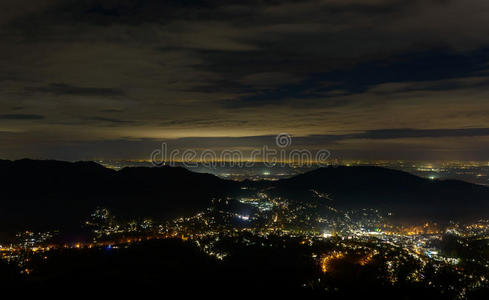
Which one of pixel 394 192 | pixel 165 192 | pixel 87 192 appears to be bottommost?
pixel 394 192

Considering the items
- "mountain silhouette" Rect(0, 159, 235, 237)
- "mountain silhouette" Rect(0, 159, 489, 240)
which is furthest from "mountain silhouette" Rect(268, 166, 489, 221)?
"mountain silhouette" Rect(0, 159, 235, 237)

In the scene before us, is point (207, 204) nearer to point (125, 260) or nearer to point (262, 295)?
point (125, 260)

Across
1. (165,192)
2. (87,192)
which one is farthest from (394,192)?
(87,192)

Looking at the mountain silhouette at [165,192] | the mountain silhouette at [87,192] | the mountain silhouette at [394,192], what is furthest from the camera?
the mountain silhouette at [394,192]

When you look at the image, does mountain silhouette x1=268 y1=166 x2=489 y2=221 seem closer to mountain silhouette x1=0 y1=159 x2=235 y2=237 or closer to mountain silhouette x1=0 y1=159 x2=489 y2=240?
mountain silhouette x1=0 y1=159 x2=489 y2=240

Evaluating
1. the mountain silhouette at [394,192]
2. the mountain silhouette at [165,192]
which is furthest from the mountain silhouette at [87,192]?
the mountain silhouette at [394,192]

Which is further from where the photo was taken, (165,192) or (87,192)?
(165,192)

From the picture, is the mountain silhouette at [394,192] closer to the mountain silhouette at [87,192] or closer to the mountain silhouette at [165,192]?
the mountain silhouette at [165,192]

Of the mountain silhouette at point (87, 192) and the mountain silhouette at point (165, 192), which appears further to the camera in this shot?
the mountain silhouette at point (165, 192)

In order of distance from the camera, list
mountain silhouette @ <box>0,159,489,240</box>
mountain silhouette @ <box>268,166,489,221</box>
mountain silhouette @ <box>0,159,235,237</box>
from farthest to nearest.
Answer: mountain silhouette @ <box>268,166,489,221</box> → mountain silhouette @ <box>0,159,489,240</box> → mountain silhouette @ <box>0,159,235,237</box>

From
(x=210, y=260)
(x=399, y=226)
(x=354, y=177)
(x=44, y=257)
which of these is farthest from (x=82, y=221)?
(x=354, y=177)

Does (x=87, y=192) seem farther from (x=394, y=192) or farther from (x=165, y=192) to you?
(x=394, y=192)
